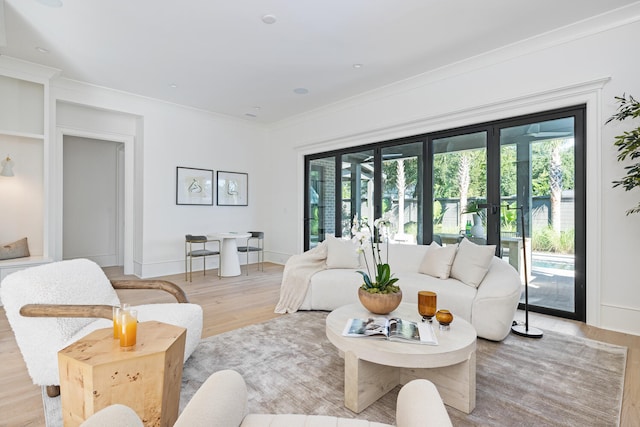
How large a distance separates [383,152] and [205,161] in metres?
3.44

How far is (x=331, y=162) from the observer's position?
625 cm

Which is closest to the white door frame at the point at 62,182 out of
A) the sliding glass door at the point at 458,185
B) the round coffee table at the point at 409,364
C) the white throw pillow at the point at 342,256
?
the white throw pillow at the point at 342,256

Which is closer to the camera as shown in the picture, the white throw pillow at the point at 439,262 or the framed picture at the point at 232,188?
the white throw pillow at the point at 439,262

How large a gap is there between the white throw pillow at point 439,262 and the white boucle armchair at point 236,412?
8.32 ft

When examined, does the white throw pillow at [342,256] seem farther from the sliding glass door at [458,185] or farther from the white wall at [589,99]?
the white wall at [589,99]

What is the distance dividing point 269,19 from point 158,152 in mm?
3505

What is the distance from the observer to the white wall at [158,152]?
518cm

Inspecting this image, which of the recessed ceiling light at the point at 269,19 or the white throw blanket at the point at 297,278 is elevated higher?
the recessed ceiling light at the point at 269,19

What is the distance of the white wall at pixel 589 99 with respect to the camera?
3.09m

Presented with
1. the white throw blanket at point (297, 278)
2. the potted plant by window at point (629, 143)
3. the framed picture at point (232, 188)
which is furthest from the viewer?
the framed picture at point (232, 188)

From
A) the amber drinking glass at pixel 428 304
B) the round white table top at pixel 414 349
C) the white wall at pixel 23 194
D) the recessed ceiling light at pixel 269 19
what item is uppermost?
the recessed ceiling light at pixel 269 19

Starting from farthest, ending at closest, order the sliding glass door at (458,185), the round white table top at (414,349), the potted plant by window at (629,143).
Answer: the sliding glass door at (458,185) → the potted plant by window at (629,143) → the round white table top at (414,349)


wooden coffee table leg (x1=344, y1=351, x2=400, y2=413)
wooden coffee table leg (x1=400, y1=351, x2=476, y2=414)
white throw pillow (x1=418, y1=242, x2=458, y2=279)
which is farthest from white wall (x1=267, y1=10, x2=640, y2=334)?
wooden coffee table leg (x1=344, y1=351, x2=400, y2=413)

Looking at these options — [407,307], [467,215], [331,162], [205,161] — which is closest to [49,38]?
[205,161]
